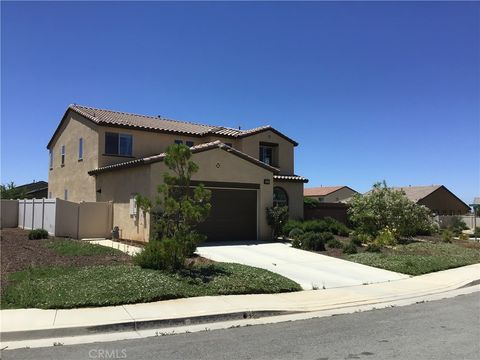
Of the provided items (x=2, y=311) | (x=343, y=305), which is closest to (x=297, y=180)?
(x=343, y=305)

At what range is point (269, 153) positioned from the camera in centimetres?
3141

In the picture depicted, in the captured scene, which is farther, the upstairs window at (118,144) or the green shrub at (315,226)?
the upstairs window at (118,144)

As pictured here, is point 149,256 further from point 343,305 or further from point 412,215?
point 412,215

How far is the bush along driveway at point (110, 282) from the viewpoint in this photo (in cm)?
952

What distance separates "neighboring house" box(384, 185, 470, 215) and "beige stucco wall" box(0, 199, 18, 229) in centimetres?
3989

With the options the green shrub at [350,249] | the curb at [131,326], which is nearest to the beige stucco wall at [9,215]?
the green shrub at [350,249]

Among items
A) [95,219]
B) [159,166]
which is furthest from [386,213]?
[95,219]

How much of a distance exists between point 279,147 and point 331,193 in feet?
148

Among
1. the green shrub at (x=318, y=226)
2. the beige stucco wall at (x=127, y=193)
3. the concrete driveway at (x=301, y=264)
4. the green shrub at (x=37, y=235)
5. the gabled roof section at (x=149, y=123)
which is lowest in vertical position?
the concrete driveway at (x=301, y=264)

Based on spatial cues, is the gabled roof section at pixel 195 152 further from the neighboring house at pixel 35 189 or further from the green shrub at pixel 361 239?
the neighboring house at pixel 35 189

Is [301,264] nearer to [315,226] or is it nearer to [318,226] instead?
[315,226]

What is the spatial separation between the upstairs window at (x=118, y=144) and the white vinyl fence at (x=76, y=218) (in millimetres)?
4179

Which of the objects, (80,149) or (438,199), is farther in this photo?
(438,199)

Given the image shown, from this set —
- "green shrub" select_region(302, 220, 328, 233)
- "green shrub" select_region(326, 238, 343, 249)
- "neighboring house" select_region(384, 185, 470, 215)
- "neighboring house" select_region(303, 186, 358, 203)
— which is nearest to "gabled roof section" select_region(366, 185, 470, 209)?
"neighboring house" select_region(384, 185, 470, 215)
